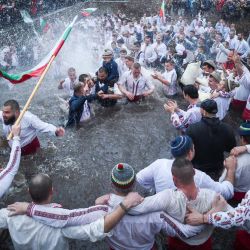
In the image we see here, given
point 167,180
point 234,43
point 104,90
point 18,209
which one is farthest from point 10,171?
point 234,43

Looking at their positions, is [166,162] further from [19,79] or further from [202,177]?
[19,79]

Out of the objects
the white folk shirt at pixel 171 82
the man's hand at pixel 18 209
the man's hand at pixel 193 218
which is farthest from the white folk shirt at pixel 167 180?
the white folk shirt at pixel 171 82

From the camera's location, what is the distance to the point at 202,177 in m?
3.37

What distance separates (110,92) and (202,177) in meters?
4.97

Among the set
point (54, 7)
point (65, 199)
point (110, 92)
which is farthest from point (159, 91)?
point (54, 7)

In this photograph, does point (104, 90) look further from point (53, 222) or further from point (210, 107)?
point (53, 222)

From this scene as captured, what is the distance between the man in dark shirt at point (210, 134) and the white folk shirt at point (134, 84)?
3.73 meters

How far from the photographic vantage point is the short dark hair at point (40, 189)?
2799 millimetres

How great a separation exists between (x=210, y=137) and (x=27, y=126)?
2.94 m

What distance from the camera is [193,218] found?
2840mm

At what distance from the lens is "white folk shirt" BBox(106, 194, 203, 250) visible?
2.85 meters

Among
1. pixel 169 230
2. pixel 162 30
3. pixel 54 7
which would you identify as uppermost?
→ pixel 169 230

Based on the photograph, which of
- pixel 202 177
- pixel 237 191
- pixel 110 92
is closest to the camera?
pixel 202 177

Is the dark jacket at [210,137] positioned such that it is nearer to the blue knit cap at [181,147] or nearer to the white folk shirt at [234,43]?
the blue knit cap at [181,147]
